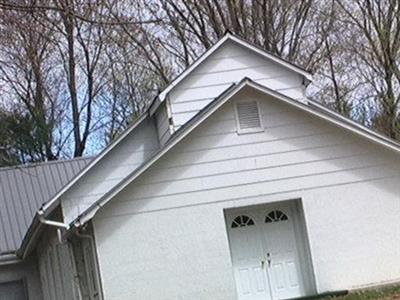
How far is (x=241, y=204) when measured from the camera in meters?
15.4

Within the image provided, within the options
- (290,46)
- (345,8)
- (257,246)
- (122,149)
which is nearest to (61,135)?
(290,46)

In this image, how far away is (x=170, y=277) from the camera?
15031 millimetres

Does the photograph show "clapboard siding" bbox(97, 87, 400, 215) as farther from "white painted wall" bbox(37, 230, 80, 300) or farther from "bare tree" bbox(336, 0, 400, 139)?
"bare tree" bbox(336, 0, 400, 139)

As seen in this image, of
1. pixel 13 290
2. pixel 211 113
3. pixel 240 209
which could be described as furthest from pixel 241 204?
pixel 13 290

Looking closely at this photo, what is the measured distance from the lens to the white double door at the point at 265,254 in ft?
51.6

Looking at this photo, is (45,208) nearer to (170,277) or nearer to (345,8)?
(170,277)

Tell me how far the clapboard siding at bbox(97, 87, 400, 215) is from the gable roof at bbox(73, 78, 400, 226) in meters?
0.26

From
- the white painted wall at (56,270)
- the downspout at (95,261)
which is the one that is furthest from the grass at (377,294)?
the white painted wall at (56,270)

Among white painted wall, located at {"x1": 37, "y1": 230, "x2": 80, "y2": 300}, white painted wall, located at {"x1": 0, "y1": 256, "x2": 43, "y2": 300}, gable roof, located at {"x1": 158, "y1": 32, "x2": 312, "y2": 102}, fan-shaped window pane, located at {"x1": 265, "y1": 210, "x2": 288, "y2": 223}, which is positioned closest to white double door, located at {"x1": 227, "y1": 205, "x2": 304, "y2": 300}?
fan-shaped window pane, located at {"x1": 265, "y1": 210, "x2": 288, "y2": 223}

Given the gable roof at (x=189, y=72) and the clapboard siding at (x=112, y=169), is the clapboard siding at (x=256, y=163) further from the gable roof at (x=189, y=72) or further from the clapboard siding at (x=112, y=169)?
the gable roof at (x=189, y=72)

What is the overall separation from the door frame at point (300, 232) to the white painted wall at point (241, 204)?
17cm

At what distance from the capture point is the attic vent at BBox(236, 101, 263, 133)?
15578 mm

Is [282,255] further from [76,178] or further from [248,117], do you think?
[76,178]

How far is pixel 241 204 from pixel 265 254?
124cm
